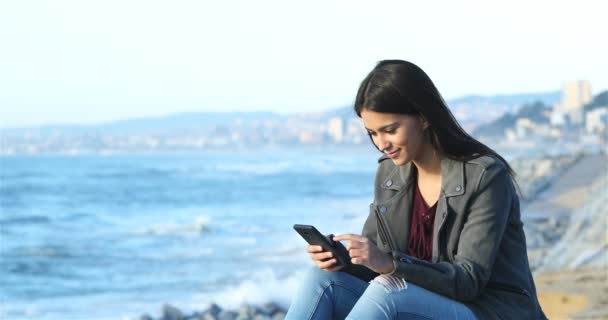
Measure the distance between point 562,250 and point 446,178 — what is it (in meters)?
7.96

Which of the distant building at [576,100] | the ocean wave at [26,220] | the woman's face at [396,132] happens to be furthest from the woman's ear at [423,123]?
the distant building at [576,100]

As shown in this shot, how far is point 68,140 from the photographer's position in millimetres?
47094

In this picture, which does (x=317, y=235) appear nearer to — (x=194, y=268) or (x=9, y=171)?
(x=194, y=268)

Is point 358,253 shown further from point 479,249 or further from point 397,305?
point 479,249

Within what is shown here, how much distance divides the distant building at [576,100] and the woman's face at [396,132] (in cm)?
2976

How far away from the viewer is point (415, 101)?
103 inches

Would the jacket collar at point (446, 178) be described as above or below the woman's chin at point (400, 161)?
below

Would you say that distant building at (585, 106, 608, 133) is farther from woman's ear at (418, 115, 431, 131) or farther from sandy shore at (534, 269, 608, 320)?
woman's ear at (418, 115, 431, 131)

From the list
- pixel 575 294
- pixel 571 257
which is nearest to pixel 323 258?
pixel 575 294

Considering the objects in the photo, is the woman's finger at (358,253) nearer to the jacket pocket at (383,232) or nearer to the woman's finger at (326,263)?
the woman's finger at (326,263)

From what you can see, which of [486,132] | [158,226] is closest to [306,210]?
[158,226]

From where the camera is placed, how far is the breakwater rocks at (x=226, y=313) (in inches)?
339

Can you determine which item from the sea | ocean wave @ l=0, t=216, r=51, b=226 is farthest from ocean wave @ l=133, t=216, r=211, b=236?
ocean wave @ l=0, t=216, r=51, b=226

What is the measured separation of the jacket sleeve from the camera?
2529 millimetres
